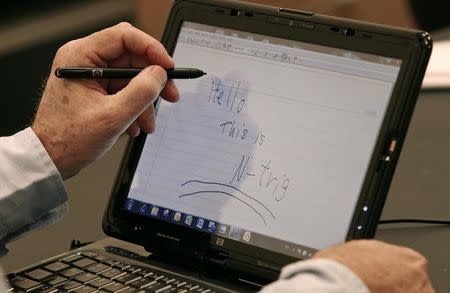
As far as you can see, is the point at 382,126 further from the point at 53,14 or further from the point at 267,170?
the point at 53,14

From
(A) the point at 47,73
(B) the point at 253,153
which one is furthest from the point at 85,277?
(A) the point at 47,73

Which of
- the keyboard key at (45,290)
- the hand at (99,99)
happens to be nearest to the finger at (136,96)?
the hand at (99,99)

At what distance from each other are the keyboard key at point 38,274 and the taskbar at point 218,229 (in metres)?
0.13

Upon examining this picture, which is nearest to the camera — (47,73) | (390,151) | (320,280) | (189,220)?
(320,280)

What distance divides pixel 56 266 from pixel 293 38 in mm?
384

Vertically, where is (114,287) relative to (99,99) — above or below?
below

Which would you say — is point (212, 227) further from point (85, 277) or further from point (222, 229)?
point (85, 277)

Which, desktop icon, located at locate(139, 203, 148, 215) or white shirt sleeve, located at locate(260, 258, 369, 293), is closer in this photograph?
white shirt sleeve, located at locate(260, 258, 369, 293)

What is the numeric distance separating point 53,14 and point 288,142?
9.46ft

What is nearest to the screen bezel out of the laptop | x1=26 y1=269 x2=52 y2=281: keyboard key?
the laptop

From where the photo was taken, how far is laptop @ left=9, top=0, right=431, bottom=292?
101 cm

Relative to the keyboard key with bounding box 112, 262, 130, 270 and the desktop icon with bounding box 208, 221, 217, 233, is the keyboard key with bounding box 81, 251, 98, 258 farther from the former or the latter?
the desktop icon with bounding box 208, 221, 217, 233

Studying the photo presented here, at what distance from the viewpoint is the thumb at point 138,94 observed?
3.43ft

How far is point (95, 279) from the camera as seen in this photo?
41.1 inches
